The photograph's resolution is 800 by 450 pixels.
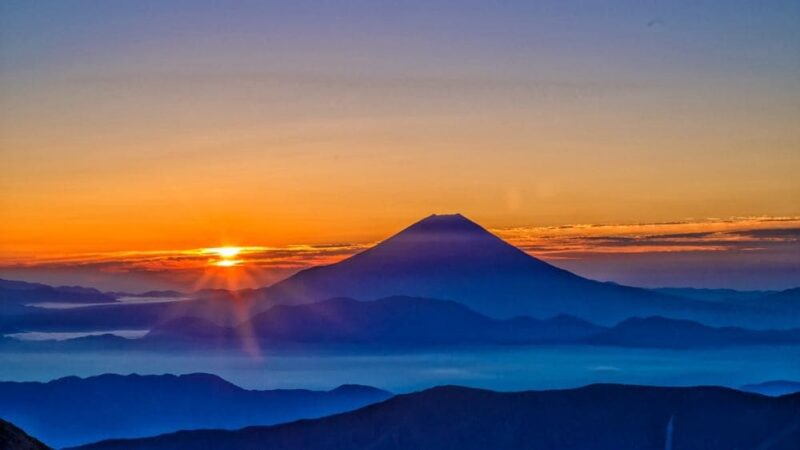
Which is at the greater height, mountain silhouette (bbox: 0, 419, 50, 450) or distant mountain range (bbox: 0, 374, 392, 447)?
mountain silhouette (bbox: 0, 419, 50, 450)

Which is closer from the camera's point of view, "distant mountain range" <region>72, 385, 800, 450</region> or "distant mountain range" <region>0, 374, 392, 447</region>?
"distant mountain range" <region>72, 385, 800, 450</region>

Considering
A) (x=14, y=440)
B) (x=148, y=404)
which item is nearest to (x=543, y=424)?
(x=148, y=404)

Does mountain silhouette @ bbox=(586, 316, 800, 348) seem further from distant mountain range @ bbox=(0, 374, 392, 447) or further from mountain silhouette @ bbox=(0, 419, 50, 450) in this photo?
mountain silhouette @ bbox=(0, 419, 50, 450)

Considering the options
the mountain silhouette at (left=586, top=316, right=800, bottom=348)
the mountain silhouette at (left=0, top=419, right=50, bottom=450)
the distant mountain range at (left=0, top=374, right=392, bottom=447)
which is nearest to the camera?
the mountain silhouette at (left=0, top=419, right=50, bottom=450)

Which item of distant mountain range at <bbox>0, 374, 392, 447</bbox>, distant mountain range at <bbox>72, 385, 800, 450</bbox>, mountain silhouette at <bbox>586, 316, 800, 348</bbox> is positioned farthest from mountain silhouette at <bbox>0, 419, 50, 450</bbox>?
mountain silhouette at <bbox>586, 316, 800, 348</bbox>

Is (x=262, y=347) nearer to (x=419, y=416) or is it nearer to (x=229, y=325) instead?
(x=229, y=325)

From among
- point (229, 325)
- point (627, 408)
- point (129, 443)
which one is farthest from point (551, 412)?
point (229, 325)
